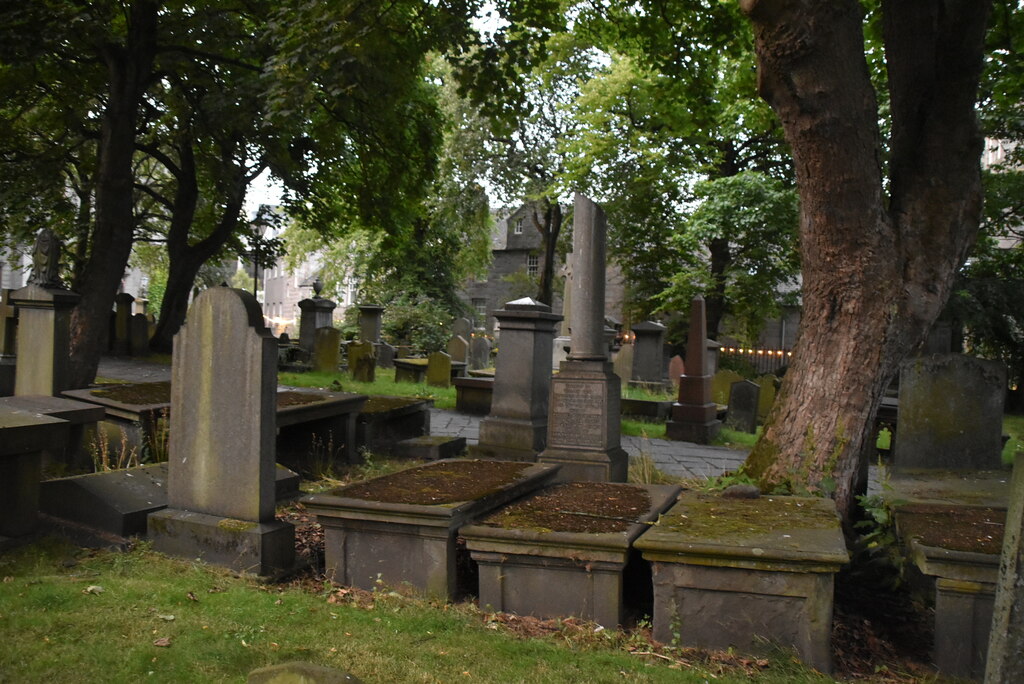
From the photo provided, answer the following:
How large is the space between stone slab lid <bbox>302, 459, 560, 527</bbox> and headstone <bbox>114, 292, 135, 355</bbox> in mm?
18153

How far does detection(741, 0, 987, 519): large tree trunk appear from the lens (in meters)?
5.88

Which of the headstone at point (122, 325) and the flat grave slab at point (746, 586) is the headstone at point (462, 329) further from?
the flat grave slab at point (746, 586)

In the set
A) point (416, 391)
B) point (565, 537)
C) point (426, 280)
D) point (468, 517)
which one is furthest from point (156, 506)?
point (426, 280)

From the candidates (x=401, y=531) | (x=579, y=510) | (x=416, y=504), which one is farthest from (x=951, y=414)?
(x=401, y=531)

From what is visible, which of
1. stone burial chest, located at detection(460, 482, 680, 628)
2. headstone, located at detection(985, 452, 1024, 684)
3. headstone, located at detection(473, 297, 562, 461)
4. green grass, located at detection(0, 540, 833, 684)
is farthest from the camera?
headstone, located at detection(473, 297, 562, 461)

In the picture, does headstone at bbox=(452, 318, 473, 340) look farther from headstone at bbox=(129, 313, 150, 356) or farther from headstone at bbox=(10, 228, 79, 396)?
headstone at bbox=(10, 228, 79, 396)

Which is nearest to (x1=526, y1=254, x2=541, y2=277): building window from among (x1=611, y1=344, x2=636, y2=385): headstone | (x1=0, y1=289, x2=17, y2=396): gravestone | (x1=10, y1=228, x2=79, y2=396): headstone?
(x1=611, y1=344, x2=636, y2=385): headstone

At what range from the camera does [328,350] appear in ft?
63.6

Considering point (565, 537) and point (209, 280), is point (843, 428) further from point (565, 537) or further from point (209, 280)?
point (209, 280)

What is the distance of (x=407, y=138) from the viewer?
54.6 ft

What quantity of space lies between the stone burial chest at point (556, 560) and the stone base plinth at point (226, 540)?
1.32 metres

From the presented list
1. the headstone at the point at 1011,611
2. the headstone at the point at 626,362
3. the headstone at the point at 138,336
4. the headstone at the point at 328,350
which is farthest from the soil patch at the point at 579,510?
the headstone at the point at 138,336

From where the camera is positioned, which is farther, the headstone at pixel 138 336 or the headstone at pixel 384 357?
the headstone at pixel 384 357

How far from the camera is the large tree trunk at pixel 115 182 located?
39.7 ft
